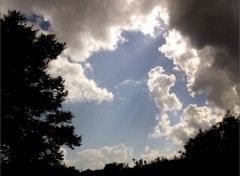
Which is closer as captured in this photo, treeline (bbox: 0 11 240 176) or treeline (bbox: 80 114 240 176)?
treeline (bbox: 80 114 240 176)

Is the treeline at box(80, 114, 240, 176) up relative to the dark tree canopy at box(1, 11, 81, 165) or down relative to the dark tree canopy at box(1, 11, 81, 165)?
down

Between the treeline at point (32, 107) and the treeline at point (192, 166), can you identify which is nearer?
the treeline at point (192, 166)

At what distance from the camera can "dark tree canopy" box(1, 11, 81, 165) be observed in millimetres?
21562

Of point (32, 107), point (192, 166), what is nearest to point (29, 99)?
point (32, 107)

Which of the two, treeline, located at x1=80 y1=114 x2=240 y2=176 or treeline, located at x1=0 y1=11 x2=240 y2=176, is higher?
treeline, located at x1=0 y1=11 x2=240 y2=176

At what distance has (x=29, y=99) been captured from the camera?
22.2m

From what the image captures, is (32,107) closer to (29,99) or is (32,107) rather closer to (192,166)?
(29,99)

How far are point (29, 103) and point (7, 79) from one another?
7.13ft

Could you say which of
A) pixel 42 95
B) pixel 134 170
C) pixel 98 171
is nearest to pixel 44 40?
pixel 42 95

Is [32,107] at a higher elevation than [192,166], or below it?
higher

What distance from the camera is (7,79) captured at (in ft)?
72.0

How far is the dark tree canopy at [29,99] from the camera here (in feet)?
70.7

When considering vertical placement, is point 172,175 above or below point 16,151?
below

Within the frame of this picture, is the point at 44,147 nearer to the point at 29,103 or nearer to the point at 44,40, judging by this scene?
the point at 29,103
